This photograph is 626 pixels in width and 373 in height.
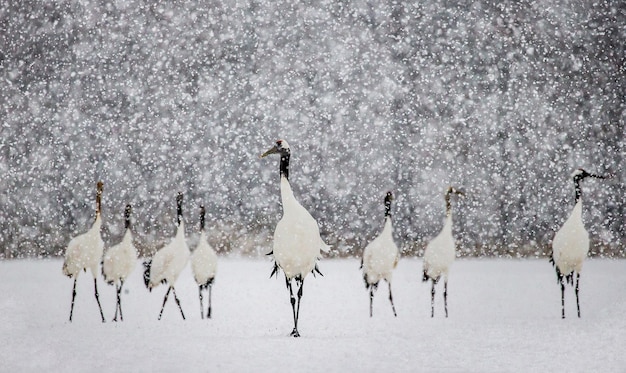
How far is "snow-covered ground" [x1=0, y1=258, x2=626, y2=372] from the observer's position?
3.79m

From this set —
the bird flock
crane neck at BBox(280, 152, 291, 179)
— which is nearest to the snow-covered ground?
the bird flock

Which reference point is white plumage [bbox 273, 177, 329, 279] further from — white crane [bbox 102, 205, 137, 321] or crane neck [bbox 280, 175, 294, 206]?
white crane [bbox 102, 205, 137, 321]

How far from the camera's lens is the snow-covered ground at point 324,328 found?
379 cm

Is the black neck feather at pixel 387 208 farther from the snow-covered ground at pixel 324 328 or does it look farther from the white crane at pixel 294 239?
the white crane at pixel 294 239

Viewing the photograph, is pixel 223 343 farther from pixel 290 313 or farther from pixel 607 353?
pixel 607 353

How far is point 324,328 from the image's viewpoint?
15.9ft

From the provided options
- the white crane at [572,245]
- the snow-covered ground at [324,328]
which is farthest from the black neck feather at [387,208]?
the white crane at [572,245]

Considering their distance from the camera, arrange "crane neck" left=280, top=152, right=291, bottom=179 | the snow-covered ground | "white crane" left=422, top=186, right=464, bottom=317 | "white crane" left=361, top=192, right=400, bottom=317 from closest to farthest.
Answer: the snow-covered ground < "crane neck" left=280, top=152, right=291, bottom=179 < "white crane" left=361, top=192, right=400, bottom=317 < "white crane" left=422, top=186, right=464, bottom=317

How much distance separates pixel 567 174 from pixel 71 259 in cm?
624

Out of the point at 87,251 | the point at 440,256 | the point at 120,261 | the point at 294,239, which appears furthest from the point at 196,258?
the point at 440,256

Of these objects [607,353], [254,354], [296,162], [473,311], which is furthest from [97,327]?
[296,162]

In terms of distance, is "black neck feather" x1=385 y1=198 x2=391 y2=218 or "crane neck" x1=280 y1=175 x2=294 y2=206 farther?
"black neck feather" x1=385 y1=198 x2=391 y2=218

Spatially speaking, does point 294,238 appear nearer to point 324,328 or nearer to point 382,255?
point 324,328

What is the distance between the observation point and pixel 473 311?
5.61m
